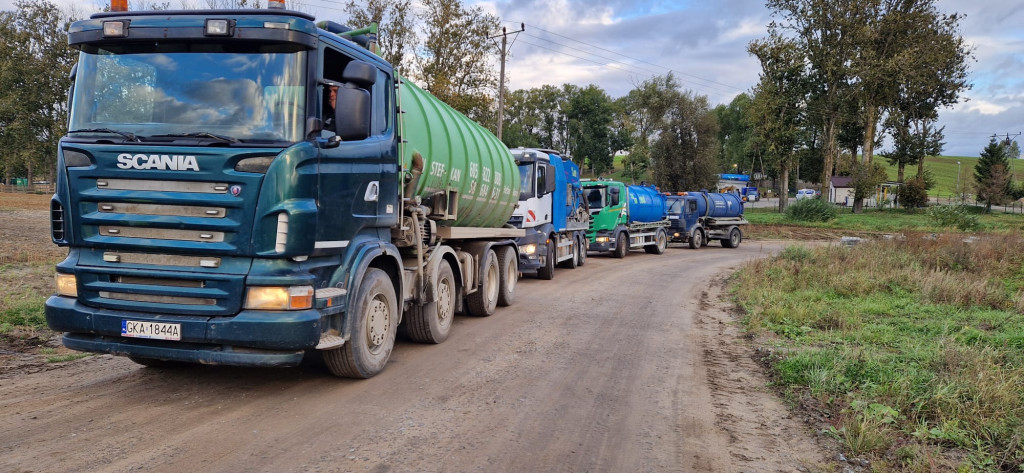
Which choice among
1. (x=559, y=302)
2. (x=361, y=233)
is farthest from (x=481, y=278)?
(x=361, y=233)

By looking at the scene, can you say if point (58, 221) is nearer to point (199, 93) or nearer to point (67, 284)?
point (67, 284)

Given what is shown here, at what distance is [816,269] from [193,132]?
1350 cm

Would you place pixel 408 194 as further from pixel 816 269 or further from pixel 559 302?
pixel 816 269

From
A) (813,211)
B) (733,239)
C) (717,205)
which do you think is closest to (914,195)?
(813,211)

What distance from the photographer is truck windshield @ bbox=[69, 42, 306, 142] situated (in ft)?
16.2

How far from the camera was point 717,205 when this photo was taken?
99.1ft

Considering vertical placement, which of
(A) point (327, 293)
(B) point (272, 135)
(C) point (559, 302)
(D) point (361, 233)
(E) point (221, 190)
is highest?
(B) point (272, 135)

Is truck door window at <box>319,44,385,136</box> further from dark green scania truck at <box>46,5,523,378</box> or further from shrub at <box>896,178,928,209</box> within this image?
shrub at <box>896,178,928,209</box>

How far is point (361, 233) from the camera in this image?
5.80 m

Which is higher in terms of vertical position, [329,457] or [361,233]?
[361,233]

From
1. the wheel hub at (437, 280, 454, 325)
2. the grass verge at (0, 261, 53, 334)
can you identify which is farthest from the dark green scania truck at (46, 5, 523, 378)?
the grass verge at (0, 261, 53, 334)

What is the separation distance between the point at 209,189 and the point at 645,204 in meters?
21.9

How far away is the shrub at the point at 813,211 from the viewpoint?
41844 millimetres

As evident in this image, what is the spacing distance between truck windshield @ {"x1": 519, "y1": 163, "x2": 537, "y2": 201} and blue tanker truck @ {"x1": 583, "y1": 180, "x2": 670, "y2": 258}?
21.8 ft
